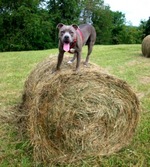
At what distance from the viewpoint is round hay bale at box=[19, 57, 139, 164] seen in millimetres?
3594

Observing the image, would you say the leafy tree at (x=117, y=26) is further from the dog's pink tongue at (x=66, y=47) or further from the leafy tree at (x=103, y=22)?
the dog's pink tongue at (x=66, y=47)

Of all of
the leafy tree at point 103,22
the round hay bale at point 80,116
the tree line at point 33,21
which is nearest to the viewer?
the round hay bale at point 80,116

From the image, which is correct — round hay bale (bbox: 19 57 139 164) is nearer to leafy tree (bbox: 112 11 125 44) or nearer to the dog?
the dog

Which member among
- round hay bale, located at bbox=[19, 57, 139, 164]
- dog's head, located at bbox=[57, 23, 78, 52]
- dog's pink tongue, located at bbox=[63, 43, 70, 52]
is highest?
dog's head, located at bbox=[57, 23, 78, 52]

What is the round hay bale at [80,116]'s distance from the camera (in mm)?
3594

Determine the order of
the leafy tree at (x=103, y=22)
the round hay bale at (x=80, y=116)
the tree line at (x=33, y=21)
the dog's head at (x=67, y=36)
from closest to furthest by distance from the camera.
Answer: the round hay bale at (x=80, y=116), the dog's head at (x=67, y=36), the tree line at (x=33, y=21), the leafy tree at (x=103, y=22)

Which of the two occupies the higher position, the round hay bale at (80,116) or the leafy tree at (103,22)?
the leafy tree at (103,22)

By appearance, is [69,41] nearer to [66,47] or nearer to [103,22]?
[66,47]

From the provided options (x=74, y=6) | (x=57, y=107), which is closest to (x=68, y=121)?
(x=57, y=107)

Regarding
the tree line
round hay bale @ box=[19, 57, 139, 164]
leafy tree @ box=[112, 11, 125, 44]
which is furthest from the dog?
leafy tree @ box=[112, 11, 125, 44]

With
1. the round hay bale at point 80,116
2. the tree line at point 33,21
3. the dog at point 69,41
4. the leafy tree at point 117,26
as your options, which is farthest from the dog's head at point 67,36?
the leafy tree at point 117,26

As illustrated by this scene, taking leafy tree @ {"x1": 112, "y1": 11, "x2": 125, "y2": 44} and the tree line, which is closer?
the tree line

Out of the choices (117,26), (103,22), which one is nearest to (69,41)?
(103,22)

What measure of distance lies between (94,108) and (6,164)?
1353mm
